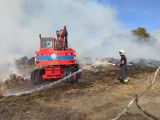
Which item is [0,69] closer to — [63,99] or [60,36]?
[60,36]

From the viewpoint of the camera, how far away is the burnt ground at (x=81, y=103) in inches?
517

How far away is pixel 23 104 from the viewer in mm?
15367

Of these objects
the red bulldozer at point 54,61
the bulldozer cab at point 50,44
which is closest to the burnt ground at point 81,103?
the red bulldozer at point 54,61

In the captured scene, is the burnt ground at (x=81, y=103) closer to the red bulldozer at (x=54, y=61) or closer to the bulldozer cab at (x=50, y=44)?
the red bulldozer at (x=54, y=61)

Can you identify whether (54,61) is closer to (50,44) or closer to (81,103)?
(50,44)

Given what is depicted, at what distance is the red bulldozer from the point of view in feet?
68.5

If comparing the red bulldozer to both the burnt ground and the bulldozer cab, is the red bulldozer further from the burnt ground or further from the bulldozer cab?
the burnt ground

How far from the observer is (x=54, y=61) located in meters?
20.9

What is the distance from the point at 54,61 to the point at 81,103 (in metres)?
6.35

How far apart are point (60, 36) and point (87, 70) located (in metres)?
7.28

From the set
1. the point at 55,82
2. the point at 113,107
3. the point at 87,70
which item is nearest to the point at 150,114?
the point at 113,107

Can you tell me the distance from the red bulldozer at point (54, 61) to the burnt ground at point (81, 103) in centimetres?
137

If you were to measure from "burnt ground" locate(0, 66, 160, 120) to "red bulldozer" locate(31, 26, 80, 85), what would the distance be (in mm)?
1374

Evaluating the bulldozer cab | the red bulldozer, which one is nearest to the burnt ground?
the red bulldozer
